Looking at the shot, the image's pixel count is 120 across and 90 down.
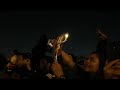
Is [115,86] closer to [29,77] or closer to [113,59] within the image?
[113,59]

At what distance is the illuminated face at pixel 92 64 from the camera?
271 inches

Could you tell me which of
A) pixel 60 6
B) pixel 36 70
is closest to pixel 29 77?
pixel 36 70

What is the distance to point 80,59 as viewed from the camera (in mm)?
6898

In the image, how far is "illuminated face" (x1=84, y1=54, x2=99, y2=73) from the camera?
6875 mm

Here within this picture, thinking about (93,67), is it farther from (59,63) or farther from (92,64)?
(59,63)

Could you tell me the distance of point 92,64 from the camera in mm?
6887

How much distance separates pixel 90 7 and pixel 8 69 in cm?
81

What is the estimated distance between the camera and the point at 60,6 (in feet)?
22.6

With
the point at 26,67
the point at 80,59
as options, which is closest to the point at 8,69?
the point at 26,67

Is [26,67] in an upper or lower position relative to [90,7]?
lower

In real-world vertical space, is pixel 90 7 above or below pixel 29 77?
above

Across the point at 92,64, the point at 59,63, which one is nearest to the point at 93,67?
the point at 92,64

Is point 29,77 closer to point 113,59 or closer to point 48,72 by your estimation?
point 48,72

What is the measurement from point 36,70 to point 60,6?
540 millimetres
